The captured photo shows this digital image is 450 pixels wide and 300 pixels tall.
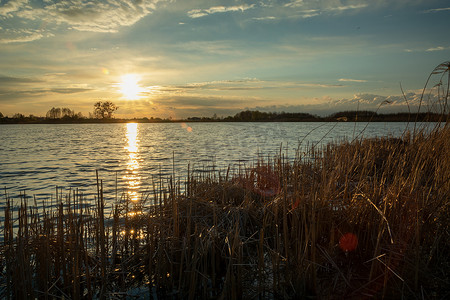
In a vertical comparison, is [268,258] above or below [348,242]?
below

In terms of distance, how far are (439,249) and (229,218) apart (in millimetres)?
2722

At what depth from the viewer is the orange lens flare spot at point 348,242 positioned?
3885 mm

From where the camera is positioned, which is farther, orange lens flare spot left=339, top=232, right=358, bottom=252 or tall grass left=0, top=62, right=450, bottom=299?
orange lens flare spot left=339, top=232, right=358, bottom=252

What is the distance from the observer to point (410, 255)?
3.18 m

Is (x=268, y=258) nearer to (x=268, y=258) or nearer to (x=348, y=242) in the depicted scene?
(x=268, y=258)

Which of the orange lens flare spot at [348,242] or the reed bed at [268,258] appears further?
the orange lens flare spot at [348,242]

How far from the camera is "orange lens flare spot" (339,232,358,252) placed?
388 centimetres

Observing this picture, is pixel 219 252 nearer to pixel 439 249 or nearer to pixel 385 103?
pixel 439 249

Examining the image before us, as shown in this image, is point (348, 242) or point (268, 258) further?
point (268, 258)

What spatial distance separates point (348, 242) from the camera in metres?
3.96

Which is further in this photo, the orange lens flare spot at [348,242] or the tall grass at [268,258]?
the orange lens flare spot at [348,242]

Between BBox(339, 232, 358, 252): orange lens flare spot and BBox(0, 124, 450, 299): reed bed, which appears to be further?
BBox(339, 232, 358, 252): orange lens flare spot

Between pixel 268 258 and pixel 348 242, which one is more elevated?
pixel 348 242

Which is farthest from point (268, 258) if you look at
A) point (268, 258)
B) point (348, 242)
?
point (348, 242)
